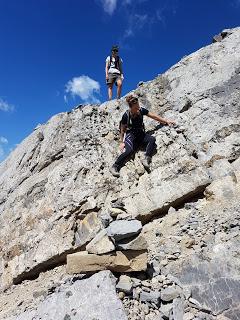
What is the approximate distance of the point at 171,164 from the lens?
486 inches

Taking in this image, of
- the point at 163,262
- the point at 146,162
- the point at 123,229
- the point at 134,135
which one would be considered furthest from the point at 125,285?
the point at 134,135

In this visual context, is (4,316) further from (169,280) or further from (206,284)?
(206,284)

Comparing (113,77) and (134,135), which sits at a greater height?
(113,77)

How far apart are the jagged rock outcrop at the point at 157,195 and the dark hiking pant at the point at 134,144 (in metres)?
0.34

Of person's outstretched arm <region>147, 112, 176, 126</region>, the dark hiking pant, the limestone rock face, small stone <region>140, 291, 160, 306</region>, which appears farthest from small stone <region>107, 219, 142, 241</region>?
person's outstretched arm <region>147, 112, 176, 126</region>

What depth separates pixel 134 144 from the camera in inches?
518

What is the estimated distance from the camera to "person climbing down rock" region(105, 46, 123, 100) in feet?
53.9

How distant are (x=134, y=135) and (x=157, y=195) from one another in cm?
263

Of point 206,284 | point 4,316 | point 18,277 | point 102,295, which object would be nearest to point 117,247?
point 102,295

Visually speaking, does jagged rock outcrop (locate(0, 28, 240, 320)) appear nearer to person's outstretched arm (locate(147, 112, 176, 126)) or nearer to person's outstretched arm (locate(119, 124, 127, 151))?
person's outstretched arm (locate(147, 112, 176, 126))

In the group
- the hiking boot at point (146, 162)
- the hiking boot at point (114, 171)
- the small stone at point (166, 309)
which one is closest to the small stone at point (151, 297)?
the small stone at point (166, 309)

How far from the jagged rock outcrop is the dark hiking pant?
0.34 m

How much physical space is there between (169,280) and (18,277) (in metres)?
6.25

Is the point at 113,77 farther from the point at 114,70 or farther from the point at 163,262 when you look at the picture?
the point at 163,262
